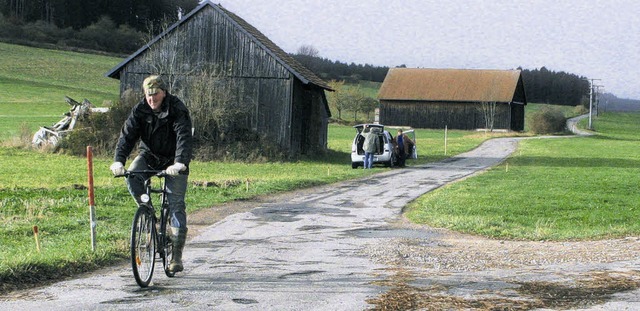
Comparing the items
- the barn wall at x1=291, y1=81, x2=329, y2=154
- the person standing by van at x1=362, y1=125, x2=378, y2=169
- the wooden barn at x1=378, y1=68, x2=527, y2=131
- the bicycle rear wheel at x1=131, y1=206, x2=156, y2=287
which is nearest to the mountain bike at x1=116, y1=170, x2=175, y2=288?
the bicycle rear wheel at x1=131, y1=206, x2=156, y2=287

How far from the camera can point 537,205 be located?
1933 centimetres

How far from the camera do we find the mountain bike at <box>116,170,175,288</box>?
25.2ft

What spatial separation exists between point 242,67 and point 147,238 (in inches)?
1116

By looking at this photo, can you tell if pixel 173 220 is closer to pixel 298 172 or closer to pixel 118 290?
pixel 118 290

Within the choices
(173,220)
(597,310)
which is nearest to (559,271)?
(597,310)

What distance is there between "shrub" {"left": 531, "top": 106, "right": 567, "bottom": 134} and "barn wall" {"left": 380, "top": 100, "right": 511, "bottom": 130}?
2877 mm

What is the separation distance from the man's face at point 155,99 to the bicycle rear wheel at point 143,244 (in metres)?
1.00

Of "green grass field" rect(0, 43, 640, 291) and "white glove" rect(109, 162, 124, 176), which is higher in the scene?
"white glove" rect(109, 162, 124, 176)

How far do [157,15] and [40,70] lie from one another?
25.8 metres

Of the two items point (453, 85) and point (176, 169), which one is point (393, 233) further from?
point (453, 85)

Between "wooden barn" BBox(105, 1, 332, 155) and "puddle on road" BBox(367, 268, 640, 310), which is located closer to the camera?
"puddle on road" BBox(367, 268, 640, 310)

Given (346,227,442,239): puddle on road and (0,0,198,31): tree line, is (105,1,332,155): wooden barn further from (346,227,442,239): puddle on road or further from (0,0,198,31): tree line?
(0,0,198,31): tree line

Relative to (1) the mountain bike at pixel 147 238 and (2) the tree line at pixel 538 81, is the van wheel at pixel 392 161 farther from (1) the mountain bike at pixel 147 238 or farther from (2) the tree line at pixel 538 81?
(2) the tree line at pixel 538 81

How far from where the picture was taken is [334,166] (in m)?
33.3
